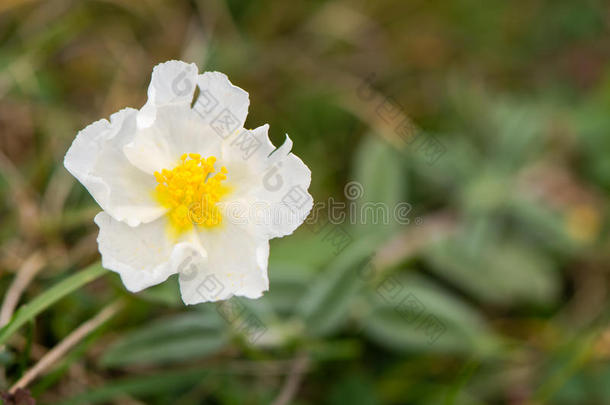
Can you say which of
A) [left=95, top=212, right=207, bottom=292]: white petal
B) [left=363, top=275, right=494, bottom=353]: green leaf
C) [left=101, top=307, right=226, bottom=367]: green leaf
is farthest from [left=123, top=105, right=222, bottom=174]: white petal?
[left=363, top=275, right=494, bottom=353]: green leaf

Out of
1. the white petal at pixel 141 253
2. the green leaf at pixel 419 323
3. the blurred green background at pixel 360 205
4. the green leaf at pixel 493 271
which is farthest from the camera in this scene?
the green leaf at pixel 493 271

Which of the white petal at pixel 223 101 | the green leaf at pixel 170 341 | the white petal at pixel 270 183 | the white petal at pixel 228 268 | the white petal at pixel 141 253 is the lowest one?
the green leaf at pixel 170 341

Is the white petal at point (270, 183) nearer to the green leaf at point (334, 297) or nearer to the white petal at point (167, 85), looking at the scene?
the white petal at point (167, 85)

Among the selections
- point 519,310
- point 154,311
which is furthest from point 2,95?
point 519,310

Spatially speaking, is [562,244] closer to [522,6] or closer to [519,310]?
[519,310]

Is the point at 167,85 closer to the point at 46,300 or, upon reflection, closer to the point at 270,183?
the point at 270,183

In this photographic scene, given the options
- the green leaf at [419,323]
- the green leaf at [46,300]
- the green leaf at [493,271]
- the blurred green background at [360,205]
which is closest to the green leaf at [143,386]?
the blurred green background at [360,205]
